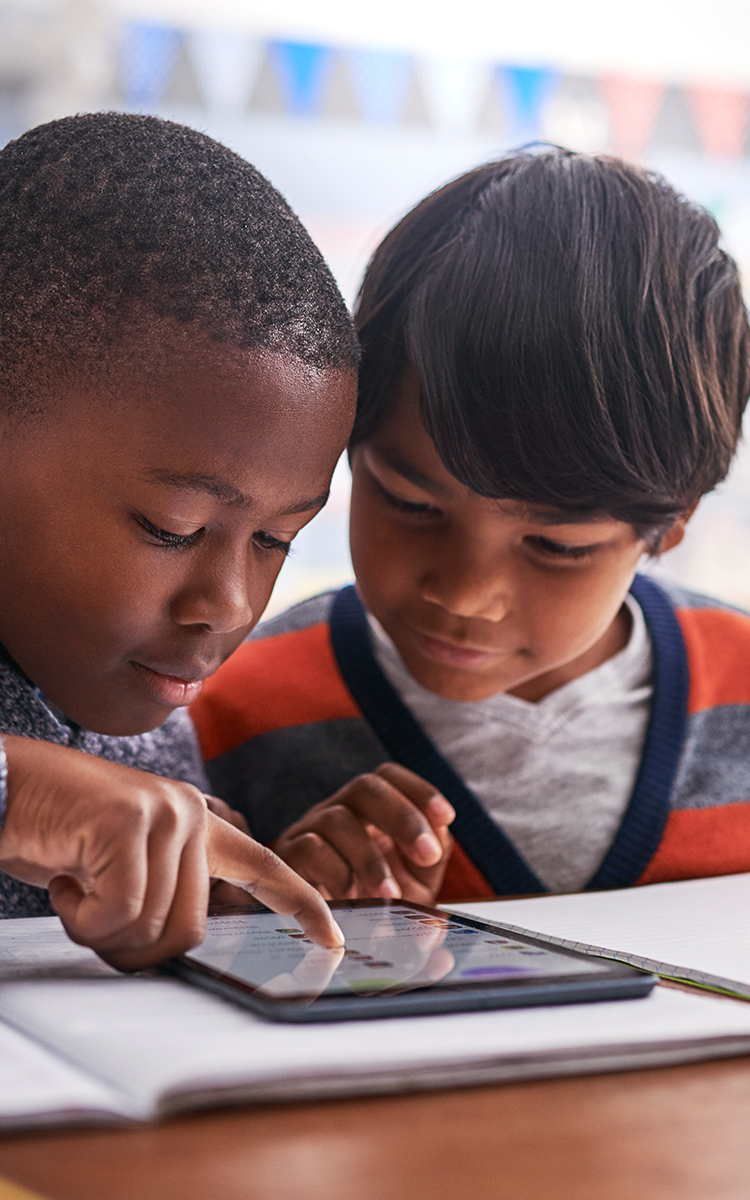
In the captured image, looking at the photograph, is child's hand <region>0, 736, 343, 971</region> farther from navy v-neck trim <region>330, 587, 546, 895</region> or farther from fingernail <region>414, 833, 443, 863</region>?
navy v-neck trim <region>330, 587, 546, 895</region>

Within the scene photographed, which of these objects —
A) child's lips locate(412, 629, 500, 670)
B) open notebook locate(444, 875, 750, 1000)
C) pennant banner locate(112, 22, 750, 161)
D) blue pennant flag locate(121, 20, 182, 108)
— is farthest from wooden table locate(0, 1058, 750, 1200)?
blue pennant flag locate(121, 20, 182, 108)

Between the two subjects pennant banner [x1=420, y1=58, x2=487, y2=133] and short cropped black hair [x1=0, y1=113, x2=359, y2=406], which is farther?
pennant banner [x1=420, y1=58, x2=487, y2=133]

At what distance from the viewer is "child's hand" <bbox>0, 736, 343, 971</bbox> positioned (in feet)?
1.20

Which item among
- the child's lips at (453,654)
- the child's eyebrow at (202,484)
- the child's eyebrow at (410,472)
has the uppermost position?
the child's eyebrow at (202,484)

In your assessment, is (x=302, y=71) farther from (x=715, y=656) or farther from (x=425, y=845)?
(x=425, y=845)

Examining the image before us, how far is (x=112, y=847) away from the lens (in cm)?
37

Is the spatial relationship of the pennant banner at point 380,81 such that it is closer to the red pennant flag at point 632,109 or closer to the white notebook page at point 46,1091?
the red pennant flag at point 632,109

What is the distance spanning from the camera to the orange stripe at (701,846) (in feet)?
2.63

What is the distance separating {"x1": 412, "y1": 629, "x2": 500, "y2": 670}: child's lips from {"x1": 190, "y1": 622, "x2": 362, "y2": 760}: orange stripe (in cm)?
12

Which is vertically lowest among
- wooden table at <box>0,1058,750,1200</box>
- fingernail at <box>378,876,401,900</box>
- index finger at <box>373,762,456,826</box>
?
fingernail at <box>378,876,401,900</box>

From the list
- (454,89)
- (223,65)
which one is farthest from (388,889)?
(454,89)

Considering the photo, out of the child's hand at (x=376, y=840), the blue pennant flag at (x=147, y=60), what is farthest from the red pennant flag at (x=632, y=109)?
the child's hand at (x=376, y=840)

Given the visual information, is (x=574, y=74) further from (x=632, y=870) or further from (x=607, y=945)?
(x=607, y=945)

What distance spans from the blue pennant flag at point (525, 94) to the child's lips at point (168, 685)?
2.03 meters
